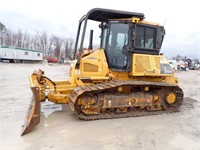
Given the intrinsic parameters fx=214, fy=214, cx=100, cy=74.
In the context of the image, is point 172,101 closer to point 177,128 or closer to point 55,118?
point 177,128

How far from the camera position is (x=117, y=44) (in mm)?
6484

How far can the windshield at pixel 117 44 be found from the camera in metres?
6.39

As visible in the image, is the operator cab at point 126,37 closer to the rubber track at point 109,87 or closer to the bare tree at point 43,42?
the rubber track at point 109,87

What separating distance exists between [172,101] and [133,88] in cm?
132

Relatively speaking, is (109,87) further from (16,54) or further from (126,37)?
(16,54)

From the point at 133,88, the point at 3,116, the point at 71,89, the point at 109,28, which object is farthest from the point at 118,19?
the point at 3,116

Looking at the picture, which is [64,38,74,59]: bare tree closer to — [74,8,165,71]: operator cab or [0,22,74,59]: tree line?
[0,22,74,59]: tree line

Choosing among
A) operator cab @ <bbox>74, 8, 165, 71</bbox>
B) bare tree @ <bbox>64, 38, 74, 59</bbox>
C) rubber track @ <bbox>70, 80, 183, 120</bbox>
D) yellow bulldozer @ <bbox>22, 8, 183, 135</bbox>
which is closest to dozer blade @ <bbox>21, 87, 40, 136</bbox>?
yellow bulldozer @ <bbox>22, 8, 183, 135</bbox>

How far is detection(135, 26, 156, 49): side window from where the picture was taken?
6418mm

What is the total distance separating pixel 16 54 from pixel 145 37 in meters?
36.4

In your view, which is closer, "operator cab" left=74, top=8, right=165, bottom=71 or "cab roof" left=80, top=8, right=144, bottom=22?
"cab roof" left=80, top=8, right=144, bottom=22

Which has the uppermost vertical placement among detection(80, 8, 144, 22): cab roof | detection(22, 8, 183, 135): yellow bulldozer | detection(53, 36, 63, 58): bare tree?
detection(53, 36, 63, 58): bare tree

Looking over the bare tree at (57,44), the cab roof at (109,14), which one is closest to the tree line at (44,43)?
the bare tree at (57,44)

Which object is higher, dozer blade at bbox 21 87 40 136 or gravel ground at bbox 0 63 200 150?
dozer blade at bbox 21 87 40 136
